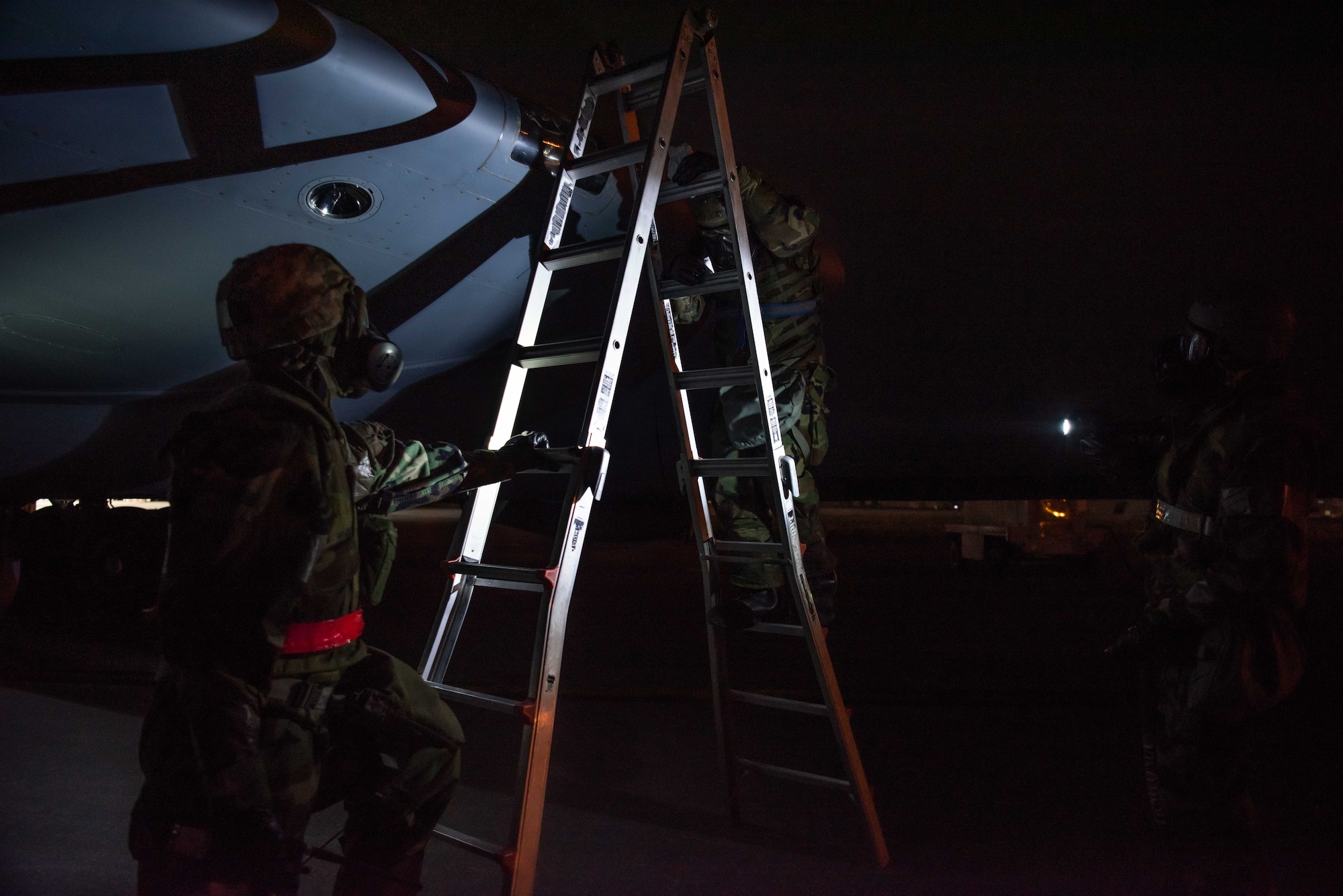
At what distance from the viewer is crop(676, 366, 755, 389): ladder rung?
236 cm

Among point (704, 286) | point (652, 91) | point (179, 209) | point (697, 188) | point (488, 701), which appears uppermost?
point (652, 91)

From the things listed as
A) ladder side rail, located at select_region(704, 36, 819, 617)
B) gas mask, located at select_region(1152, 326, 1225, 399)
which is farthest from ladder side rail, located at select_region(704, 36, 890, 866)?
gas mask, located at select_region(1152, 326, 1225, 399)

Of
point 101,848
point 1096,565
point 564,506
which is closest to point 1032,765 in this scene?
point 564,506

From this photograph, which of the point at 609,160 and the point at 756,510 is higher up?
the point at 609,160

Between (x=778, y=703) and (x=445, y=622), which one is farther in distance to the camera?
(x=778, y=703)

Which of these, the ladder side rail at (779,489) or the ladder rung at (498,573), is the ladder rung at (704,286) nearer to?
the ladder side rail at (779,489)

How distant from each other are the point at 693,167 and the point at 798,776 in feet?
6.40

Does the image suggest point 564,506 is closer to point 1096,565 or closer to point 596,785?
point 596,785

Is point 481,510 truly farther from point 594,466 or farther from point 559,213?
point 559,213

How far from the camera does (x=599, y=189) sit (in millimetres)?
3568

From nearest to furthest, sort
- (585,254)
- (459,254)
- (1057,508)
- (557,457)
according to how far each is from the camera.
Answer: (557,457), (585,254), (459,254), (1057,508)

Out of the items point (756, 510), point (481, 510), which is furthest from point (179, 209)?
point (756, 510)

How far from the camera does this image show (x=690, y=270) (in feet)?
8.35

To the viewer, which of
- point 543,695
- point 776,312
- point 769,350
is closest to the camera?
point 543,695
